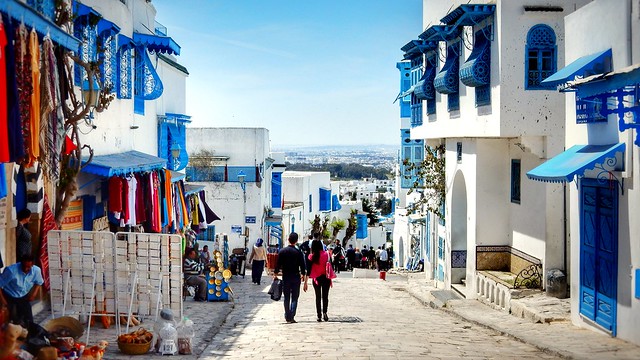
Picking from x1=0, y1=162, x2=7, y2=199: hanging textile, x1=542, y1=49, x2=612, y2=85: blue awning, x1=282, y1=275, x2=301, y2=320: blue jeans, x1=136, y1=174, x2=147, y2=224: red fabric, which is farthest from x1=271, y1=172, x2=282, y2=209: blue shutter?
x1=0, y1=162, x2=7, y2=199: hanging textile

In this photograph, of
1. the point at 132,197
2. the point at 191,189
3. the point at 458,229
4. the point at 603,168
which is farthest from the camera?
the point at 458,229

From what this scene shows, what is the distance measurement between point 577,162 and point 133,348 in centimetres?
650

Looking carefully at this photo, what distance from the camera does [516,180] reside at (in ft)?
62.0

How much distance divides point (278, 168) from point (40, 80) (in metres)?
35.2

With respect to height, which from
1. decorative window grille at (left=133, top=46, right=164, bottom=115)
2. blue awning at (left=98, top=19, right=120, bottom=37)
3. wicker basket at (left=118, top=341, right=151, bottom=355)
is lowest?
wicker basket at (left=118, top=341, right=151, bottom=355)

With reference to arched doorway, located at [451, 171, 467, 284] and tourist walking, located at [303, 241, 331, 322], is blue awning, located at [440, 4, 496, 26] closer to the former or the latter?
arched doorway, located at [451, 171, 467, 284]

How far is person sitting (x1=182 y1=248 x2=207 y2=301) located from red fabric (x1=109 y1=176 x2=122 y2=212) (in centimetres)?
231

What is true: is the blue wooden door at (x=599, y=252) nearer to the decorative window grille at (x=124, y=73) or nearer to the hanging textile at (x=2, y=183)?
the hanging textile at (x=2, y=183)

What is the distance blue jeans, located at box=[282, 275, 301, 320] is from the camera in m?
13.4

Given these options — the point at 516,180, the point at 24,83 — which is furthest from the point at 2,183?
the point at 516,180

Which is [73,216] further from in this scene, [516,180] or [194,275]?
[516,180]

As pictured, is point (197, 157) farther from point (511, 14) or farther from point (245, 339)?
point (245, 339)

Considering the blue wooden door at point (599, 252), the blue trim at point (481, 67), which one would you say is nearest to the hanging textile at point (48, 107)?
the blue wooden door at point (599, 252)

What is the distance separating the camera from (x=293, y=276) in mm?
13398
